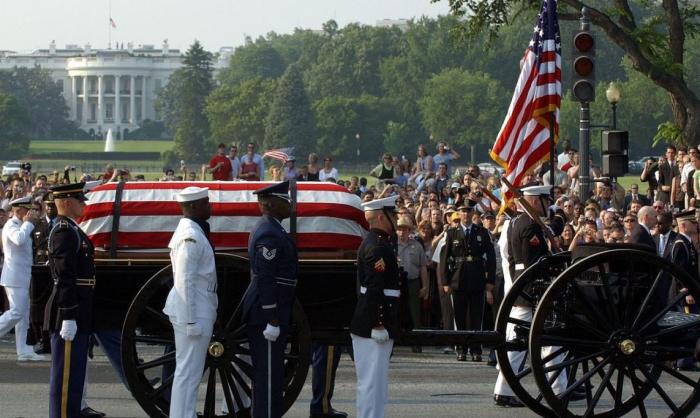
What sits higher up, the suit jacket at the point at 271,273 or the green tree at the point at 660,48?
the green tree at the point at 660,48

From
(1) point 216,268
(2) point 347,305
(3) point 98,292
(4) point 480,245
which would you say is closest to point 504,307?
(2) point 347,305

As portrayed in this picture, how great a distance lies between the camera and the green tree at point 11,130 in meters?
119

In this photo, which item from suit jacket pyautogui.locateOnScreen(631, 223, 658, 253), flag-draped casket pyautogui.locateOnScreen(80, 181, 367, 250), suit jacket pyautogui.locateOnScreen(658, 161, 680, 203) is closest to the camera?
flag-draped casket pyautogui.locateOnScreen(80, 181, 367, 250)

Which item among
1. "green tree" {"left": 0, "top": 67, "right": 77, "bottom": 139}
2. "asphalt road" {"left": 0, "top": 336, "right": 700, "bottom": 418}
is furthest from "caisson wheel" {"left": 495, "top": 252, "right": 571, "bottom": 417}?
"green tree" {"left": 0, "top": 67, "right": 77, "bottom": 139}

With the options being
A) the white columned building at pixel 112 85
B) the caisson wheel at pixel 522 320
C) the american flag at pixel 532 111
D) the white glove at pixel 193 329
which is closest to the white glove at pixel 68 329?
the white glove at pixel 193 329

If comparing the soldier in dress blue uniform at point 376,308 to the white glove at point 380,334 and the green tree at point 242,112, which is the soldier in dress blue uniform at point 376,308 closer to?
the white glove at point 380,334

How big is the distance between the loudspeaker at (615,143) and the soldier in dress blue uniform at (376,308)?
8.68 meters

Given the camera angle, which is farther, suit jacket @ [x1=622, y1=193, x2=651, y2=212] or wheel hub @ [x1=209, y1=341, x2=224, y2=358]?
suit jacket @ [x1=622, y1=193, x2=651, y2=212]

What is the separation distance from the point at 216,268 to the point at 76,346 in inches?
44.0

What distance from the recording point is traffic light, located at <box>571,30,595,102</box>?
15961mm

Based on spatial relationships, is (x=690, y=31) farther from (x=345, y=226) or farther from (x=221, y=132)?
(x=221, y=132)

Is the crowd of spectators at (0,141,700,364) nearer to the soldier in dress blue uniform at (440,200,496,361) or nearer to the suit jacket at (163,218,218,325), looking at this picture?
the soldier in dress blue uniform at (440,200,496,361)

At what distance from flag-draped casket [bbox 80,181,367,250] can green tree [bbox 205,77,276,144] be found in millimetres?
106261

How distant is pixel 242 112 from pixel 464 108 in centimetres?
2103
